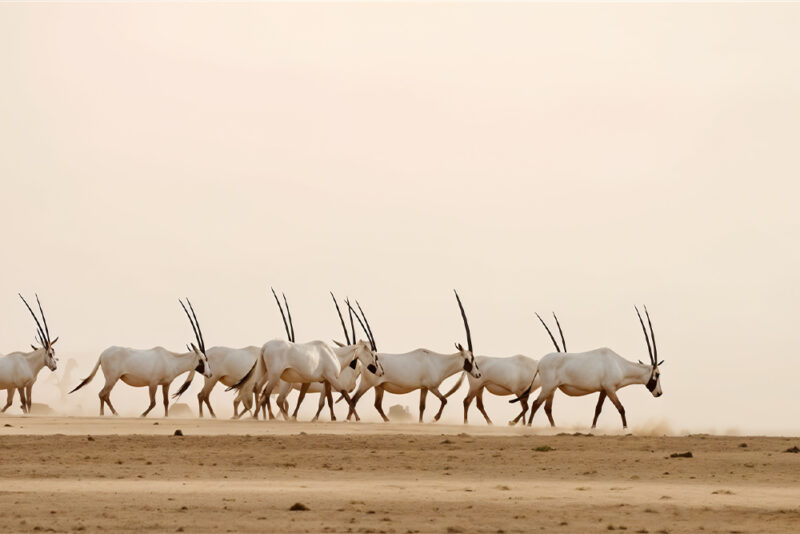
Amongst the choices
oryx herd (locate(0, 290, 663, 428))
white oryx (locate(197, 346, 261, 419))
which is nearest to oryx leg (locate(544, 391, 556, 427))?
oryx herd (locate(0, 290, 663, 428))

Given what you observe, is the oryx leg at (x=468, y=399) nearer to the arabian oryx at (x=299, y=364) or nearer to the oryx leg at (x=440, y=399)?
the oryx leg at (x=440, y=399)

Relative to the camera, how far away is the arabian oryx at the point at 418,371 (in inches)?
1725

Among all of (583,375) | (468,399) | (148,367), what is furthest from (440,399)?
(148,367)

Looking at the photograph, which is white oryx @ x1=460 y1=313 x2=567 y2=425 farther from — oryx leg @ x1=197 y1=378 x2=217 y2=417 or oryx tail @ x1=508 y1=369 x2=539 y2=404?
oryx leg @ x1=197 y1=378 x2=217 y2=417

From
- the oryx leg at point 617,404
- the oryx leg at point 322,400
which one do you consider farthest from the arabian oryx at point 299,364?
the oryx leg at point 617,404

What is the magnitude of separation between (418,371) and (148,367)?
7.92 meters

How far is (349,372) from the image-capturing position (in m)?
44.8

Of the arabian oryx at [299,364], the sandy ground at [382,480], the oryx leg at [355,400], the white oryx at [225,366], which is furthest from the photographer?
the white oryx at [225,366]

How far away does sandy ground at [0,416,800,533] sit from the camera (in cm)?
1834

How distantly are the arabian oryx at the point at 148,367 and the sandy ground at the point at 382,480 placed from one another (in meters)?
7.80

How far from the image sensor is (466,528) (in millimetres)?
17625

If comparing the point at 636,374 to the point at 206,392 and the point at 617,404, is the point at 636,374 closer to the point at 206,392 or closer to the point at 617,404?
the point at 617,404

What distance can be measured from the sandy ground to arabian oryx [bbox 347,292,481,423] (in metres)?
7.12

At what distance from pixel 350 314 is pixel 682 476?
25.0m
